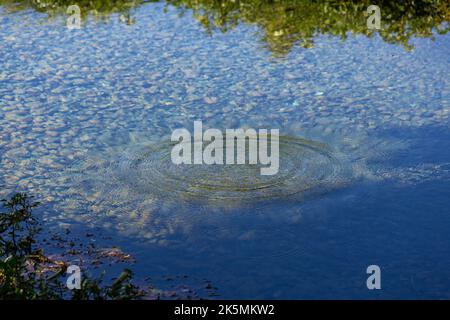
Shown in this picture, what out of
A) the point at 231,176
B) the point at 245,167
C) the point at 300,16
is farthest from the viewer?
the point at 300,16

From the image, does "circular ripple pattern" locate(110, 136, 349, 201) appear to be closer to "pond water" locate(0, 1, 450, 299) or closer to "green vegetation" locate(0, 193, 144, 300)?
"pond water" locate(0, 1, 450, 299)

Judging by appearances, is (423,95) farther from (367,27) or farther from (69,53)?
(69,53)

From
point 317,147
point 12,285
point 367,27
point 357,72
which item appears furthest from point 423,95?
point 12,285

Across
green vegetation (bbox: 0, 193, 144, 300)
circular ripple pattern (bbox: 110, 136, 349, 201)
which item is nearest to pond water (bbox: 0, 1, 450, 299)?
circular ripple pattern (bbox: 110, 136, 349, 201)

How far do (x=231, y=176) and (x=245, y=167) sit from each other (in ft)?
0.69

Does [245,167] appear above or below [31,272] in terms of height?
above

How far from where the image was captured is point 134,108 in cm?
827

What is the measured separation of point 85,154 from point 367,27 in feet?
16.5

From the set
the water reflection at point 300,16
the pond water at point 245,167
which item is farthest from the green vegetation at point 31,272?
the water reflection at point 300,16

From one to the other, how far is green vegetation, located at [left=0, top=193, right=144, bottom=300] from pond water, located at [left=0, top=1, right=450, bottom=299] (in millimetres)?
244

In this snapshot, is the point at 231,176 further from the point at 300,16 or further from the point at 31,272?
the point at 300,16

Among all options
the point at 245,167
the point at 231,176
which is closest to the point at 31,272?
the point at 231,176

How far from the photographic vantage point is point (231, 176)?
6.68m

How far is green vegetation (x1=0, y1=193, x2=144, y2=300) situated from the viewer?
474cm
